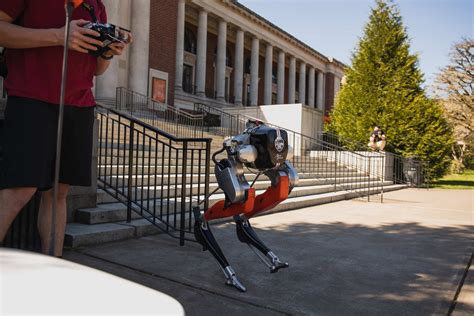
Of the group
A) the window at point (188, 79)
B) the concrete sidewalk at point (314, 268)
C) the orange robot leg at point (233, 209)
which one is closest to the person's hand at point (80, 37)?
the orange robot leg at point (233, 209)

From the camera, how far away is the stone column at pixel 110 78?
16.9m

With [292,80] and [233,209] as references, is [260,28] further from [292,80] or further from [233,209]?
[233,209]

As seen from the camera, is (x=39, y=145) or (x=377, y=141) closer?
(x=39, y=145)

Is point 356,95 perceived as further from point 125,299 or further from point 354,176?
point 125,299

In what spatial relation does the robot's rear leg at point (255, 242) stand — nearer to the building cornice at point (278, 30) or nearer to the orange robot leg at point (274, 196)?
the orange robot leg at point (274, 196)

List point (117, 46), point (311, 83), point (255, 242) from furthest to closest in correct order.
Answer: point (311, 83) < point (255, 242) < point (117, 46)

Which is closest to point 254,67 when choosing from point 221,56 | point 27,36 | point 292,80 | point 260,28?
point 260,28

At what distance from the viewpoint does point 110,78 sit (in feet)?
57.1

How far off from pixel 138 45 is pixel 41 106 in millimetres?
17819

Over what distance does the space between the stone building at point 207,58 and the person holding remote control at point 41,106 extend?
15.5m

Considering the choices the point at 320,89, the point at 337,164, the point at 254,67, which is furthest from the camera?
the point at 320,89

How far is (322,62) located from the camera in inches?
1683

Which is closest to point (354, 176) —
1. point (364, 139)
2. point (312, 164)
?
point (312, 164)

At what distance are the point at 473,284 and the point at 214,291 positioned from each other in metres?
2.23
